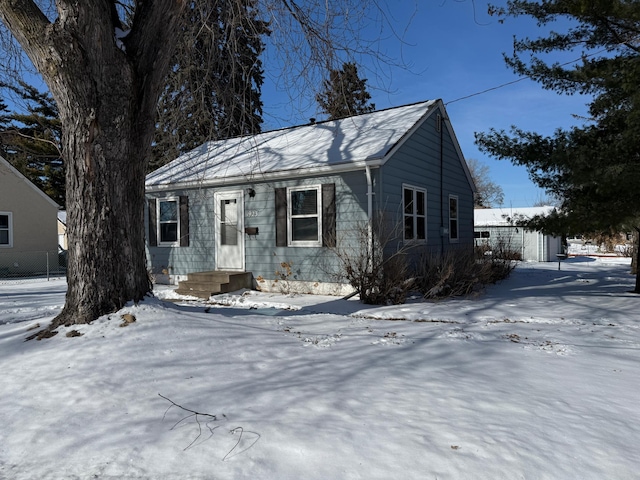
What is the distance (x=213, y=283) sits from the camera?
395 inches

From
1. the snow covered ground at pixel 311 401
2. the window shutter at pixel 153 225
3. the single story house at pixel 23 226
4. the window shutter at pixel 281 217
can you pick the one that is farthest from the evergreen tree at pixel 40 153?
the snow covered ground at pixel 311 401

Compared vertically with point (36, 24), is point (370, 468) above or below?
below

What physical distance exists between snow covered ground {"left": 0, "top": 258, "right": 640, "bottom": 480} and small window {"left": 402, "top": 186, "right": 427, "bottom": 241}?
4.80 metres

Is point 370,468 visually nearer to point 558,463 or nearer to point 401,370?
point 558,463

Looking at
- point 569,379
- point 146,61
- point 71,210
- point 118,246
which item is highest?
point 146,61

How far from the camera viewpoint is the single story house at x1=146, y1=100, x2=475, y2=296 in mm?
9297

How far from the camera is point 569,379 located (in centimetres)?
366

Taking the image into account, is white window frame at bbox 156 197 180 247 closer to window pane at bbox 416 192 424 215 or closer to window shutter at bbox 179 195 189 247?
window shutter at bbox 179 195 189 247

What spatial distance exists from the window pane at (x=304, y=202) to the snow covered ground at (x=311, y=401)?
452 centimetres

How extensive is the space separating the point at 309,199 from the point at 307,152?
159 cm

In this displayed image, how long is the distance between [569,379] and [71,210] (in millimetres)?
5464

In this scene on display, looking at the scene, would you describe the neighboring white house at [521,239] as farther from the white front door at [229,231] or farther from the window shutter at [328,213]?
the white front door at [229,231]

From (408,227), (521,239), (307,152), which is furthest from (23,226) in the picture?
(521,239)

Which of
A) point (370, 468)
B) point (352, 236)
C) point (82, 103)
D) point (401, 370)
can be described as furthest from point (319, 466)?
point (352, 236)
